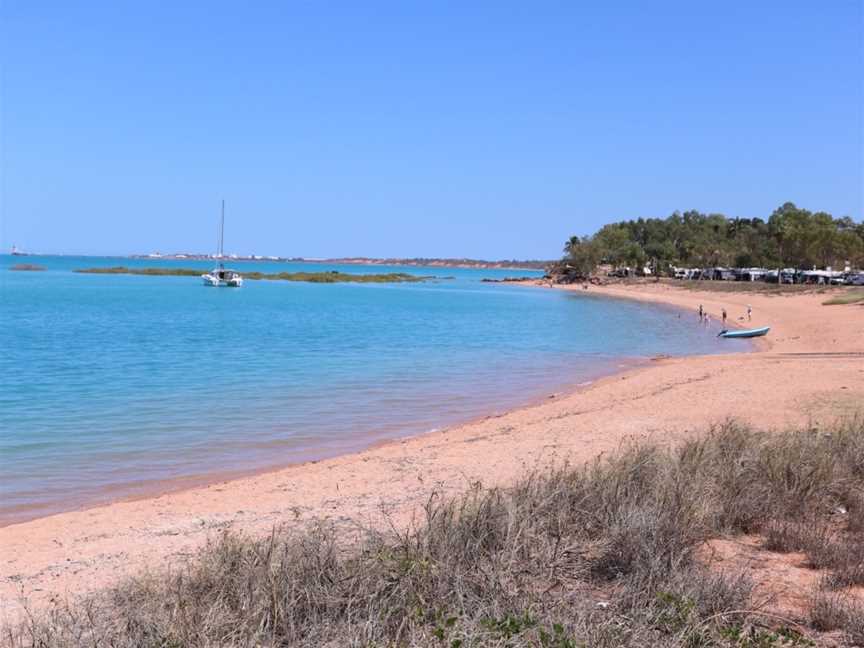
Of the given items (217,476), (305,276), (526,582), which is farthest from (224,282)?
(526,582)

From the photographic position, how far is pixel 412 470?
10.8 metres

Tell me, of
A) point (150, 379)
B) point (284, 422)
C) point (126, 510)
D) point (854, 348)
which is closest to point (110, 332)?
point (150, 379)

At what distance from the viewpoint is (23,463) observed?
11766mm

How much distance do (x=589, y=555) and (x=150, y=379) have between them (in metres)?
17.6

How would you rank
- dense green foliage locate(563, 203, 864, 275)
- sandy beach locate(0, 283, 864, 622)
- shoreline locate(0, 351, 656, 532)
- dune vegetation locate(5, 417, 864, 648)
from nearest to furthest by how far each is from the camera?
dune vegetation locate(5, 417, 864, 648) → sandy beach locate(0, 283, 864, 622) → shoreline locate(0, 351, 656, 532) → dense green foliage locate(563, 203, 864, 275)

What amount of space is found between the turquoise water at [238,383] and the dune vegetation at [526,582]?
19.8 feet

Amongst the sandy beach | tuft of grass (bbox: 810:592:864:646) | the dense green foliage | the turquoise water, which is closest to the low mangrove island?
the dense green foliage

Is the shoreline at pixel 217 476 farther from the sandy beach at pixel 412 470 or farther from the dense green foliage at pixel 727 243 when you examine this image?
the dense green foliage at pixel 727 243

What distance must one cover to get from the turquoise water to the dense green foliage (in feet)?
166

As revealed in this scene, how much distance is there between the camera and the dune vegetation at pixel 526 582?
13.2 ft

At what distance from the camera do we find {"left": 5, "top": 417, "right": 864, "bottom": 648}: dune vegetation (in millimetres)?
4027

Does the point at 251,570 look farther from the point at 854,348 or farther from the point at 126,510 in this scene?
the point at 854,348

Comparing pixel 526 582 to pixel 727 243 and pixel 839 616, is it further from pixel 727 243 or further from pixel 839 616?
pixel 727 243

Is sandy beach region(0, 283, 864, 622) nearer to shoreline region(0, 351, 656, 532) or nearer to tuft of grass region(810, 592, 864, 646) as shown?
shoreline region(0, 351, 656, 532)
